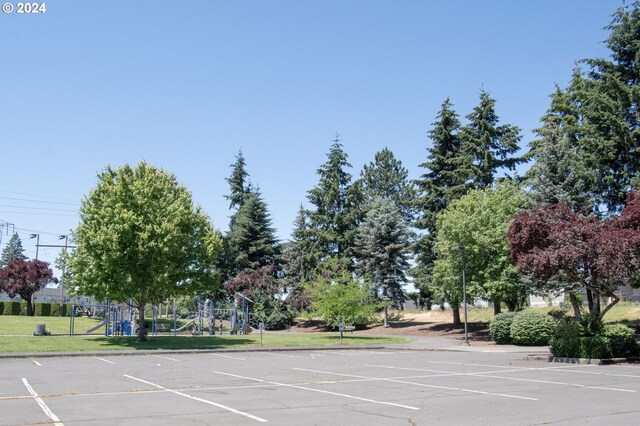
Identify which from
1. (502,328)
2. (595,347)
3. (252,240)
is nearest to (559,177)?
(502,328)

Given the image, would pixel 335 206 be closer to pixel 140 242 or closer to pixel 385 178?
pixel 385 178

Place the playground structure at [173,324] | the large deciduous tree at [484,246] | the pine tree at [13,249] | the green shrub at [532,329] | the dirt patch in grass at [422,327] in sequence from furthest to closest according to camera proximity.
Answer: the pine tree at [13,249] → the dirt patch in grass at [422,327] → the playground structure at [173,324] → the large deciduous tree at [484,246] → the green shrub at [532,329]

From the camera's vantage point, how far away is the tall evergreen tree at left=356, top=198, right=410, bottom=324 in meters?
57.1

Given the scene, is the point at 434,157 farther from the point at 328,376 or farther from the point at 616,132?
the point at 328,376

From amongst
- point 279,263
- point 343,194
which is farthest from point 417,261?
point 279,263

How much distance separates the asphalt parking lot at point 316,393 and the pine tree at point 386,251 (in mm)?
34359

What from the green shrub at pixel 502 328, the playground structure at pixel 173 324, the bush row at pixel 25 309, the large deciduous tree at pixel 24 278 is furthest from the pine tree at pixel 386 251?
the large deciduous tree at pixel 24 278

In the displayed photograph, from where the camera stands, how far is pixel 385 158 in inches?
3322

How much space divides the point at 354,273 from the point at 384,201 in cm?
845

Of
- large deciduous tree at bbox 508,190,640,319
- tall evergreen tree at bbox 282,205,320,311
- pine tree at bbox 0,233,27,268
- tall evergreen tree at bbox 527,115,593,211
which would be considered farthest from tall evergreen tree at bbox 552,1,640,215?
pine tree at bbox 0,233,27,268

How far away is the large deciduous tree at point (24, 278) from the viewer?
72.3 meters

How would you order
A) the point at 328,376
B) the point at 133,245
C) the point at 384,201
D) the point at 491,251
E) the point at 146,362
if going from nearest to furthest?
1. the point at 328,376
2. the point at 146,362
3. the point at 133,245
4. the point at 491,251
5. the point at 384,201

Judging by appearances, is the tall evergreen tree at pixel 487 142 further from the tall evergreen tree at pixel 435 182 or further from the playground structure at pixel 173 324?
the playground structure at pixel 173 324

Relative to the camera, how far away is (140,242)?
31688mm
